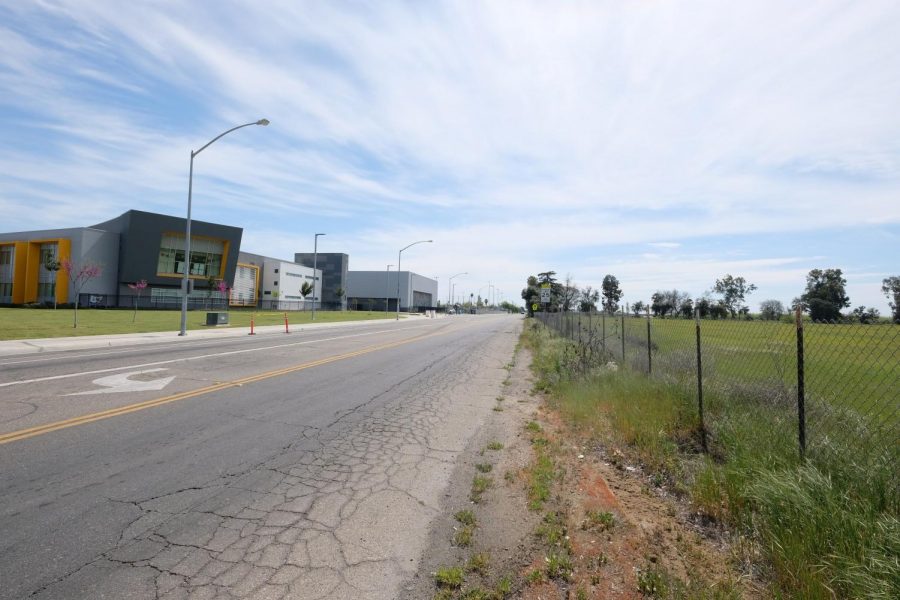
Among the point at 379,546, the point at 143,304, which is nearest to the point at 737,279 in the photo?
the point at 143,304

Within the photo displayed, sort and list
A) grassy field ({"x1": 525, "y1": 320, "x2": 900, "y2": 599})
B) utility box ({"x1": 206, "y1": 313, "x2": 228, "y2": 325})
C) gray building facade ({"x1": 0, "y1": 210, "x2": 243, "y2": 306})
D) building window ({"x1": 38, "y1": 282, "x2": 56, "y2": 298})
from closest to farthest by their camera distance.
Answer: grassy field ({"x1": 525, "y1": 320, "x2": 900, "y2": 599})
utility box ({"x1": 206, "y1": 313, "x2": 228, "y2": 325})
gray building facade ({"x1": 0, "y1": 210, "x2": 243, "y2": 306})
building window ({"x1": 38, "y1": 282, "x2": 56, "y2": 298})

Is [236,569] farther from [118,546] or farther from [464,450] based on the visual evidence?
[464,450]

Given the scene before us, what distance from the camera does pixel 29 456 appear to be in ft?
16.5

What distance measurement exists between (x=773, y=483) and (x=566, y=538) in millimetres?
1917

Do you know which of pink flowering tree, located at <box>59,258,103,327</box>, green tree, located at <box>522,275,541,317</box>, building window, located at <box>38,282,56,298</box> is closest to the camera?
pink flowering tree, located at <box>59,258,103,327</box>

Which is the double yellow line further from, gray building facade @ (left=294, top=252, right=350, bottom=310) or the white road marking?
gray building facade @ (left=294, top=252, right=350, bottom=310)

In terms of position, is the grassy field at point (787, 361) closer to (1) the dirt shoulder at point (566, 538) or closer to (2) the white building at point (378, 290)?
(1) the dirt shoulder at point (566, 538)

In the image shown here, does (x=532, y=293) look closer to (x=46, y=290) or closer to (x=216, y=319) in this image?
(x=216, y=319)

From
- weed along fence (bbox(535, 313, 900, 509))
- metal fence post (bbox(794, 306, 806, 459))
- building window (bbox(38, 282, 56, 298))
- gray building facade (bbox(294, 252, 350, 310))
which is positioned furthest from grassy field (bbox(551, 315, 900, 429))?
gray building facade (bbox(294, 252, 350, 310))

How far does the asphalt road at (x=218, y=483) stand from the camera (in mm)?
3143

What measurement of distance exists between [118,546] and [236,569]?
1.01 meters

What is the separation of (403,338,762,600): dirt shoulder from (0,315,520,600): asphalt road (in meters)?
0.32

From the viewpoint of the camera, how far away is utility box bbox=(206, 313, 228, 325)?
1192 inches

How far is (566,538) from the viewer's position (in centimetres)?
375
